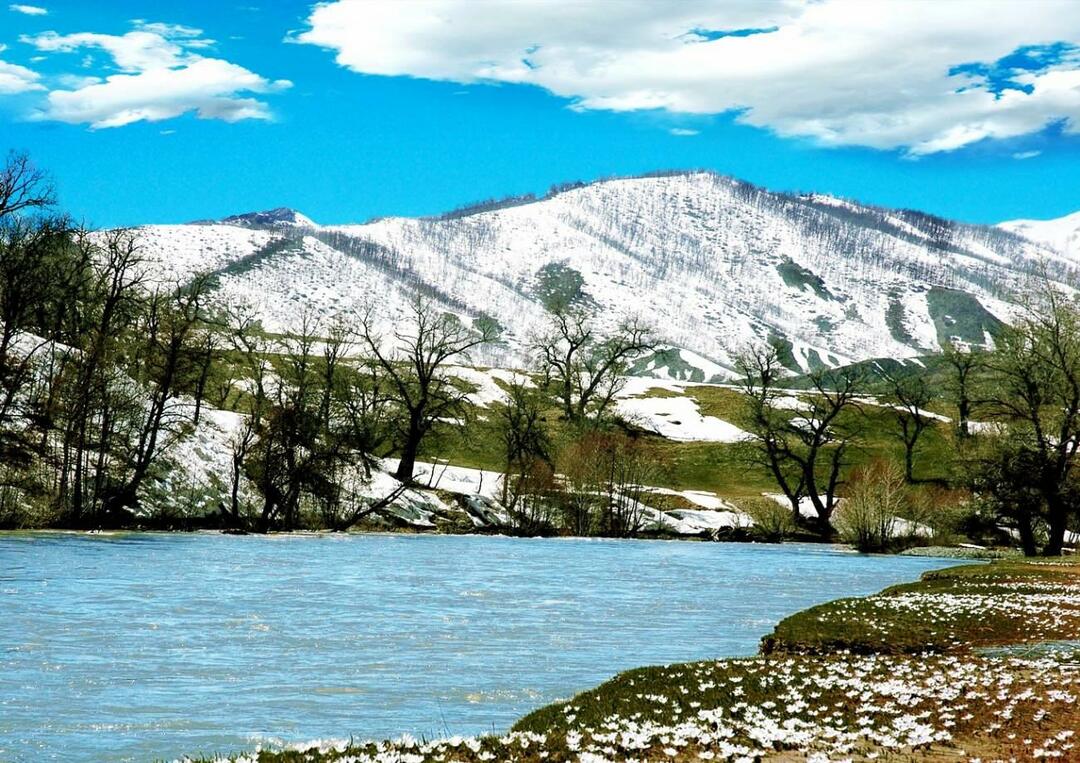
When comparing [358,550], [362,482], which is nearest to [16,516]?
[358,550]

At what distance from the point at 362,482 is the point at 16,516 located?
31.0 m

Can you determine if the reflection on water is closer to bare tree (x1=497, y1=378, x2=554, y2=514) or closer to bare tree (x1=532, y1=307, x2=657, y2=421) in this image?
bare tree (x1=497, y1=378, x2=554, y2=514)

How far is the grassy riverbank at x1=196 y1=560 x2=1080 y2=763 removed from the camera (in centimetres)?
1545

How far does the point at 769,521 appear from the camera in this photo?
102312 mm

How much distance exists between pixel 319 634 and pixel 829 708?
55.6ft

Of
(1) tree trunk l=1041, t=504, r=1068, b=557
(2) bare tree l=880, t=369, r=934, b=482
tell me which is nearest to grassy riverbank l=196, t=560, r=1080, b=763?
(1) tree trunk l=1041, t=504, r=1068, b=557

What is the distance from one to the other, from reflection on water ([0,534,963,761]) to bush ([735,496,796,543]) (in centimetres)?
3354

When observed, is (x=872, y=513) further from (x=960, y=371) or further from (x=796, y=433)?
(x=960, y=371)

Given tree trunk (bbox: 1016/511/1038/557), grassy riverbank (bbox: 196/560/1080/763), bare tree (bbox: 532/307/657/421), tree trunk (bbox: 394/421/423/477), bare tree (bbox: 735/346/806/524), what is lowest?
grassy riverbank (bbox: 196/560/1080/763)

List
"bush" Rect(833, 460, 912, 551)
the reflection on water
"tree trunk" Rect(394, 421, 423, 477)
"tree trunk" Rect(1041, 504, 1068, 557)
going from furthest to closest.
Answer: "tree trunk" Rect(394, 421, 423, 477) → "bush" Rect(833, 460, 912, 551) → "tree trunk" Rect(1041, 504, 1068, 557) → the reflection on water

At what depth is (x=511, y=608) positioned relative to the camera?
39.8m

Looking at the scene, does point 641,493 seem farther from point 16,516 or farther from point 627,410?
point 627,410

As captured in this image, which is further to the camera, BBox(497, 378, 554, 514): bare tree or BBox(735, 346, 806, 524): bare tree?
BBox(735, 346, 806, 524): bare tree

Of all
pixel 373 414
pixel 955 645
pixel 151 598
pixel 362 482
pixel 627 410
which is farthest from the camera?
pixel 627 410
